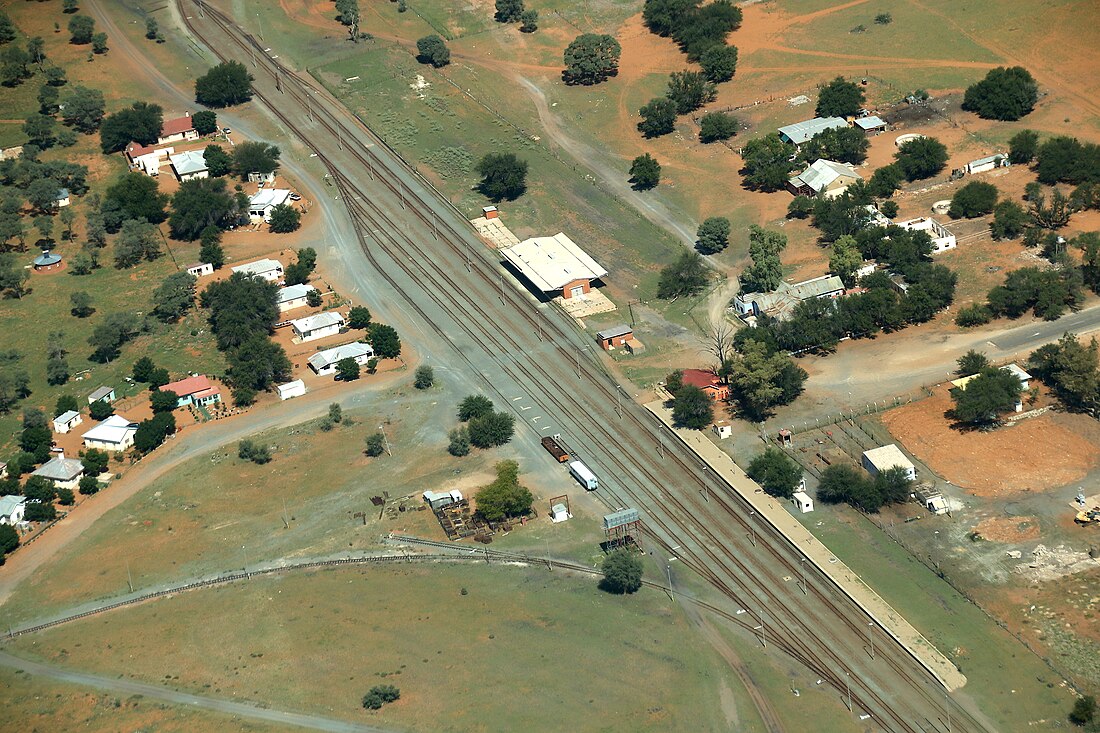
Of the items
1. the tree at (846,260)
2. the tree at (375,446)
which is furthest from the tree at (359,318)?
the tree at (846,260)

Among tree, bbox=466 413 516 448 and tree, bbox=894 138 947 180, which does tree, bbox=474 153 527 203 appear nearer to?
tree, bbox=894 138 947 180

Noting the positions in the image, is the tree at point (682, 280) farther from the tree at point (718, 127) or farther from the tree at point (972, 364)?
the tree at point (718, 127)

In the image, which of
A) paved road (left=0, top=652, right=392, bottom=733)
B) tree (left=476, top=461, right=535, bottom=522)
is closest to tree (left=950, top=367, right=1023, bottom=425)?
tree (left=476, top=461, right=535, bottom=522)

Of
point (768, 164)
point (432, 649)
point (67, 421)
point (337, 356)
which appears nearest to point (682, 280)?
point (768, 164)

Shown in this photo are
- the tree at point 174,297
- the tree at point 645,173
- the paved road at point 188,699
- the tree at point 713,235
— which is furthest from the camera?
the tree at point 645,173

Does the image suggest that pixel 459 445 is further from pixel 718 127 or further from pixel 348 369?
pixel 718 127

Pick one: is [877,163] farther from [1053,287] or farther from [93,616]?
[93,616]

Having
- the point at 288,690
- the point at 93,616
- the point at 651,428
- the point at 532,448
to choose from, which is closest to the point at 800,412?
the point at 651,428
